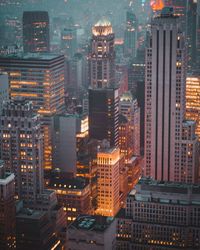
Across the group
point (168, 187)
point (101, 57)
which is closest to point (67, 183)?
point (168, 187)

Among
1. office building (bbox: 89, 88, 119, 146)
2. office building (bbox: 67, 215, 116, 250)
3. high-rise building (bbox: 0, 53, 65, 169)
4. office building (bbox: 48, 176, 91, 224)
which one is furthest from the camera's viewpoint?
high-rise building (bbox: 0, 53, 65, 169)

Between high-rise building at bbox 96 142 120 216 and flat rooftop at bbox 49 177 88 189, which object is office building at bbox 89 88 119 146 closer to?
high-rise building at bbox 96 142 120 216

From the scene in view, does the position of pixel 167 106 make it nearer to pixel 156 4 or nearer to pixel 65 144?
pixel 65 144

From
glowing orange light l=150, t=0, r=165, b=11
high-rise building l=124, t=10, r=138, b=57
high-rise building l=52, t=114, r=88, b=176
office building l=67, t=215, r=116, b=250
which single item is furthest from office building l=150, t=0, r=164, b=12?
office building l=67, t=215, r=116, b=250

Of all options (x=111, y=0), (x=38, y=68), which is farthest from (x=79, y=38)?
(x=38, y=68)

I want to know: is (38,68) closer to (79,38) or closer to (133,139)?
(133,139)

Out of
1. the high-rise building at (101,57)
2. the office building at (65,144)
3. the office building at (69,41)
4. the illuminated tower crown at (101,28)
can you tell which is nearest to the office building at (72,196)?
the office building at (65,144)
